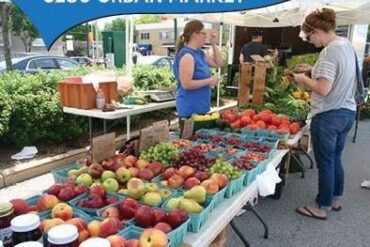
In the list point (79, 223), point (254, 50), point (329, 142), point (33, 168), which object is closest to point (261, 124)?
point (329, 142)

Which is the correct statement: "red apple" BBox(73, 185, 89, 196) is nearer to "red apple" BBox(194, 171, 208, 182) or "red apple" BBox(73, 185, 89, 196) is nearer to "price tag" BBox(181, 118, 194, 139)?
"red apple" BBox(194, 171, 208, 182)

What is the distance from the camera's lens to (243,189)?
79.7 inches

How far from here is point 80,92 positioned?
388 cm

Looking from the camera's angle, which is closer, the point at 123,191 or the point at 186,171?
the point at 123,191

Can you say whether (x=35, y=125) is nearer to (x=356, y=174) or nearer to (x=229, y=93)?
(x=356, y=174)

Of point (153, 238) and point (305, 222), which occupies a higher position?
point (153, 238)

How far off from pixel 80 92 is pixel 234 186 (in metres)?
2.46

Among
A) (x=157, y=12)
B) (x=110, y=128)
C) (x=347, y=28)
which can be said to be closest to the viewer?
(x=157, y=12)

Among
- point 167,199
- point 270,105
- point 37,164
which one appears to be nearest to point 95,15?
point 167,199

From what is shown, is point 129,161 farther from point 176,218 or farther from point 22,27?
point 22,27

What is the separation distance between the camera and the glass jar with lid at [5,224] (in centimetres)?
115

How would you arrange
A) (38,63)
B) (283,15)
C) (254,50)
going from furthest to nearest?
(38,63) → (283,15) → (254,50)

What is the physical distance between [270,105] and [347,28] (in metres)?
6.63

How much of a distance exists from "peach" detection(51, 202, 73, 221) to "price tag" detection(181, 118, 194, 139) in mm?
1458
